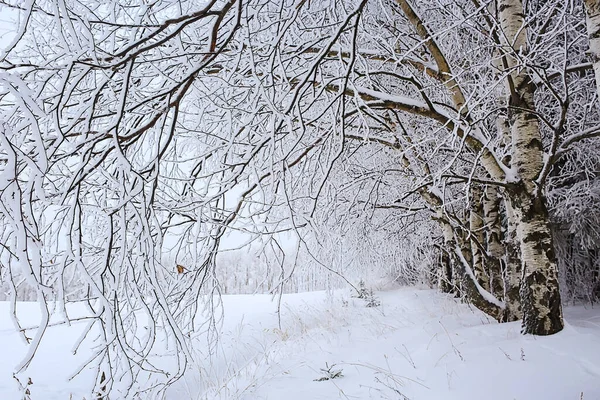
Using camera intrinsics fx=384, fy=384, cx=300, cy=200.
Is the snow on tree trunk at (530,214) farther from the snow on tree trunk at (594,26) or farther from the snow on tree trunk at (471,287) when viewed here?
the snow on tree trunk at (471,287)

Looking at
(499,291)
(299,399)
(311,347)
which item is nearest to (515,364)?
(299,399)

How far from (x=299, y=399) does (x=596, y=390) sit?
2137mm

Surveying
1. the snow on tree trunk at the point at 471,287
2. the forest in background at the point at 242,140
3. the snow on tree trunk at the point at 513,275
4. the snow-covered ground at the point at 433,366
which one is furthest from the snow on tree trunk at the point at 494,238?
the snow on tree trunk at the point at 513,275

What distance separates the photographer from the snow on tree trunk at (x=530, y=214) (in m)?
3.09

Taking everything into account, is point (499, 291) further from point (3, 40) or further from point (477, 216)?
point (3, 40)

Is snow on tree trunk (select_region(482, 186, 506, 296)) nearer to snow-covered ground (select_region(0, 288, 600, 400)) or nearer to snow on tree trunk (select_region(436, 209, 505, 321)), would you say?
snow-covered ground (select_region(0, 288, 600, 400))

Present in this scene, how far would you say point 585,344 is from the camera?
2762 mm

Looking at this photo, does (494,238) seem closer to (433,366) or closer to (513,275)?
(513,275)

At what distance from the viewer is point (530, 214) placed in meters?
3.26

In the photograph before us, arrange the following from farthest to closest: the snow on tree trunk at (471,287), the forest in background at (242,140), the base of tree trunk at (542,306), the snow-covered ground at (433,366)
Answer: the snow on tree trunk at (471,287) < the base of tree trunk at (542,306) < the snow-covered ground at (433,366) < the forest in background at (242,140)

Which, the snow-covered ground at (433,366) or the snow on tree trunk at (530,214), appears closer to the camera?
the snow-covered ground at (433,366)

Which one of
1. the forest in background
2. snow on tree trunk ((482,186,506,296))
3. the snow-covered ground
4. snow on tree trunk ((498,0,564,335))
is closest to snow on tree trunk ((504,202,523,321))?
the forest in background

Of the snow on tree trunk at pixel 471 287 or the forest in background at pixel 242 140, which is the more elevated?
the forest in background at pixel 242 140

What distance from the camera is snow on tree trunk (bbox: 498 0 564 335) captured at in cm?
309
